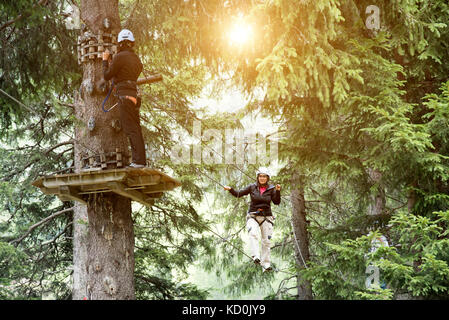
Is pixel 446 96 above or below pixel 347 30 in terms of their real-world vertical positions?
below

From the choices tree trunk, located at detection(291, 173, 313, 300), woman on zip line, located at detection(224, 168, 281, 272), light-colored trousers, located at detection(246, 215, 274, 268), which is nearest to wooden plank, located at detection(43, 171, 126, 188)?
woman on zip line, located at detection(224, 168, 281, 272)

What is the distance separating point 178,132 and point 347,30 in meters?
5.04

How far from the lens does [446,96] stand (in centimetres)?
745

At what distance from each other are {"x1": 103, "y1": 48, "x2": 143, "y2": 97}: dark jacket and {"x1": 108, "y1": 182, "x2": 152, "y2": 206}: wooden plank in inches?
47.2

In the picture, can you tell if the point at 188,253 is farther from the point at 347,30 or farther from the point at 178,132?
the point at 347,30

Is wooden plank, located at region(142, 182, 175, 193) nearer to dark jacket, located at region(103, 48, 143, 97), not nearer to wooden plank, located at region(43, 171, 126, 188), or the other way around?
wooden plank, located at region(43, 171, 126, 188)

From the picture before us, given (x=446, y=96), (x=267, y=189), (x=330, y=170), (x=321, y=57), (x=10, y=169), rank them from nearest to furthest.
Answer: (x=321, y=57) < (x=446, y=96) < (x=267, y=189) < (x=330, y=170) < (x=10, y=169)

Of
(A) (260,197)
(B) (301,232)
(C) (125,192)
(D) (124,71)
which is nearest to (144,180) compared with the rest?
(C) (125,192)

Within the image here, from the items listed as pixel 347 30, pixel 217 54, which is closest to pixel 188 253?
pixel 217 54

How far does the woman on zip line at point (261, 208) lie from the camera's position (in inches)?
308

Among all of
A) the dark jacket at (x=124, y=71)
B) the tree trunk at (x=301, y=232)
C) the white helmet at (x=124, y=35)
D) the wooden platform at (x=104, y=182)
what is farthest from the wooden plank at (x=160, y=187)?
the tree trunk at (x=301, y=232)

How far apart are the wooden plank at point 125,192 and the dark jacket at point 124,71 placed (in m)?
1.20

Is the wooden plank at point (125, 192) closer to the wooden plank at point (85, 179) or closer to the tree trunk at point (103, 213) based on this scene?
the wooden plank at point (85, 179)
